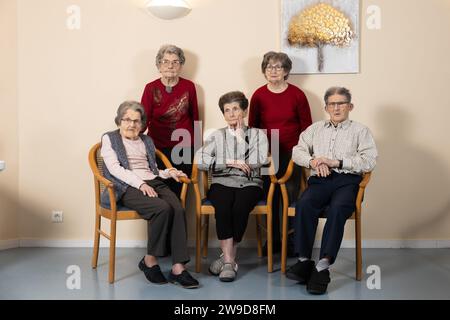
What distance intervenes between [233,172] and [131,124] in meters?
0.70

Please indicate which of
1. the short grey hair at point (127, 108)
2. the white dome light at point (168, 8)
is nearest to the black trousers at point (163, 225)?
the short grey hair at point (127, 108)

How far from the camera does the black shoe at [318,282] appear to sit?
3.20 m

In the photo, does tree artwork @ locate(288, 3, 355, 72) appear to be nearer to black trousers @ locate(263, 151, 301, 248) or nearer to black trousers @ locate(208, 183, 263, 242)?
black trousers @ locate(263, 151, 301, 248)

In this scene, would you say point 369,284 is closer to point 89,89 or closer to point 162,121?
point 162,121

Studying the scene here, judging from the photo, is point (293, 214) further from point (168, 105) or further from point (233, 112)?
point (168, 105)

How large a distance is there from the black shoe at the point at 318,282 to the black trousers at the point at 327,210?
105 millimetres

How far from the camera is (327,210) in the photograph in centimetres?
347

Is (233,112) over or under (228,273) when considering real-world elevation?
over

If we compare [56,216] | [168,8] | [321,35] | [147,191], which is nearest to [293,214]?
[147,191]

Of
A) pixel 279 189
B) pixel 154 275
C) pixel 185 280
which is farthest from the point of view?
pixel 279 189

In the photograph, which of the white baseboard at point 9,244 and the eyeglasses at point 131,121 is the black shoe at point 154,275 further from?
the white baseboard at point 9,244

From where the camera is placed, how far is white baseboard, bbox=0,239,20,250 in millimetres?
4367

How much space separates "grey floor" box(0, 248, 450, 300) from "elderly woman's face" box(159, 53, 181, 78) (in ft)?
4.18

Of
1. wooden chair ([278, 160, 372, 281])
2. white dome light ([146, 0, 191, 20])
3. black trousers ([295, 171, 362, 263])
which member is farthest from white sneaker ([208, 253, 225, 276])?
white dome light ([146, 0, 191, 20])
